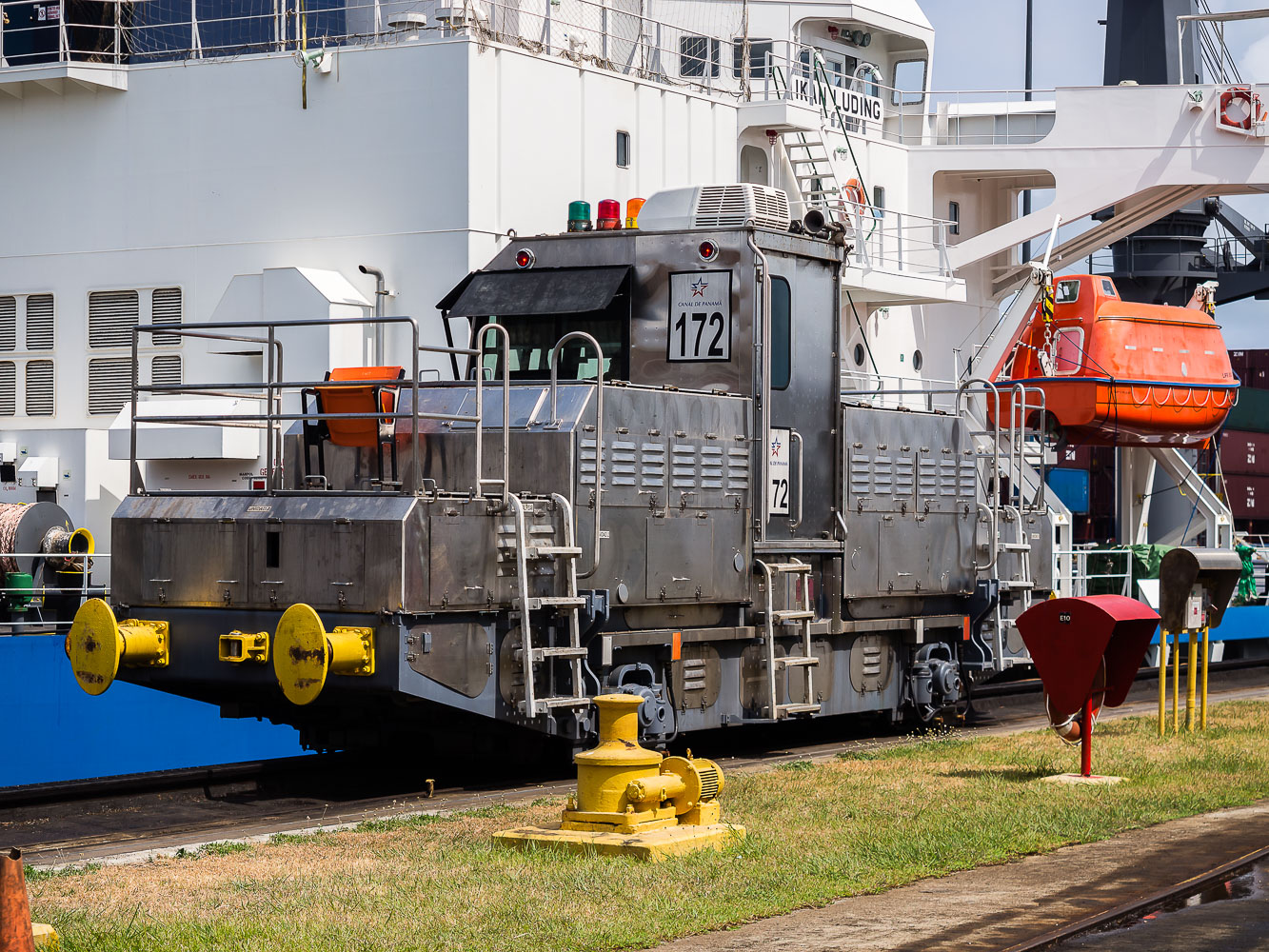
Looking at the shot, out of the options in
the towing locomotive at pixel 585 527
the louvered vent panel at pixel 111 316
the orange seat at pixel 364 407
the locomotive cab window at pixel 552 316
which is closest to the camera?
the towing locomotive at pixel 585 527

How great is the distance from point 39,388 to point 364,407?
14.1 metres

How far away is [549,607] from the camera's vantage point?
11.1m

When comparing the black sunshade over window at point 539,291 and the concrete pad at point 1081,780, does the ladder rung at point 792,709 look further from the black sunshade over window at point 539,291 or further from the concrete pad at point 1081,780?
the black sunshade over window at point 539,291

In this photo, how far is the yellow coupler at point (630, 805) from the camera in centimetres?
850

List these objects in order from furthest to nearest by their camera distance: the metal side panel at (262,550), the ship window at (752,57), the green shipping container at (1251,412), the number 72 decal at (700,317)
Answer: the green shipping container at (1251,412), the ship window at (752,57), the number 72 decal at (700,317), the metal side panel at (262,550)

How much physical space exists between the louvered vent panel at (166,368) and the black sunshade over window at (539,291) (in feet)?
34.2

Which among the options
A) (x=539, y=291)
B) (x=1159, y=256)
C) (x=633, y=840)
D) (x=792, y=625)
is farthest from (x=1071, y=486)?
(x=633, y=840)

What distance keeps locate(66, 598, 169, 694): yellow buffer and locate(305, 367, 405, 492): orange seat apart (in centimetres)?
179

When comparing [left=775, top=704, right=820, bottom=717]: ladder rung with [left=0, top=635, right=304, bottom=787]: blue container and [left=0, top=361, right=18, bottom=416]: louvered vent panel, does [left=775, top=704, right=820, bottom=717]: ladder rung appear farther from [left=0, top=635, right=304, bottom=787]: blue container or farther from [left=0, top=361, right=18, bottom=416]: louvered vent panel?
[left=0, top=361, right=18, bottom=416]: louvered vent panel

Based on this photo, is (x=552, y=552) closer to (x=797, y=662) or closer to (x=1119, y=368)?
(x=797, y=662)

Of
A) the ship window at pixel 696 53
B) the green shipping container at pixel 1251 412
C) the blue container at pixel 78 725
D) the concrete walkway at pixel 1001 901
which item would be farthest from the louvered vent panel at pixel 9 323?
the green shipping container at pixel 1251 412

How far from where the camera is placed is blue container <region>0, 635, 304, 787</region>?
16.9m

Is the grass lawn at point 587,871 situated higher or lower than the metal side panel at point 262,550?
lower

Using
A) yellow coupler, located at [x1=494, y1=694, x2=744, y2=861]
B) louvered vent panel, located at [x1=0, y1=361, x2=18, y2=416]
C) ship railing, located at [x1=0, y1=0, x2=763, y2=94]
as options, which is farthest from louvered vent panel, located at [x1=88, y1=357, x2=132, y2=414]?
yellow coupler, located at [x1=494, y1=694, x2=744, y2=861]
